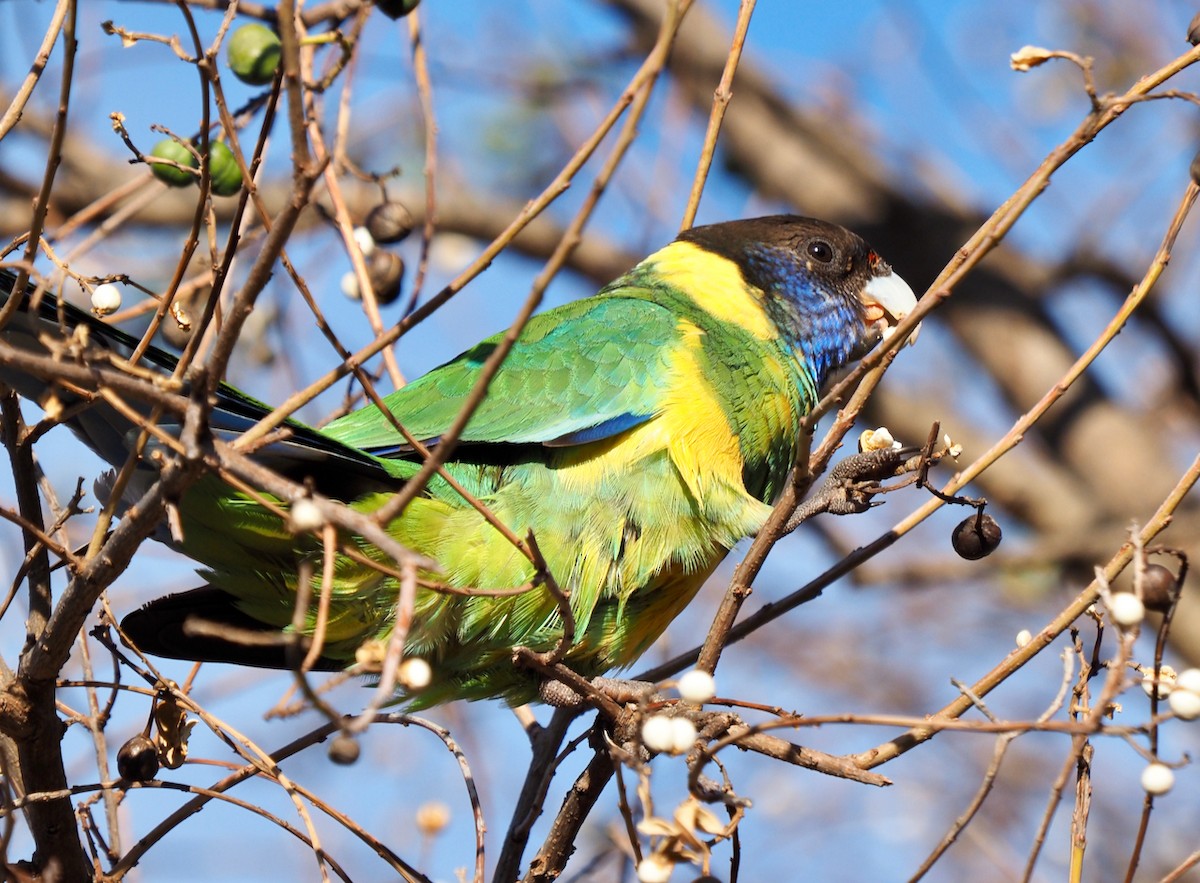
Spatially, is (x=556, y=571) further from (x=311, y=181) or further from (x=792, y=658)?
(x=792, y=658)

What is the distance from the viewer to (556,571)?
2590 mm

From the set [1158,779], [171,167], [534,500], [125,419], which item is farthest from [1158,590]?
[171,167]

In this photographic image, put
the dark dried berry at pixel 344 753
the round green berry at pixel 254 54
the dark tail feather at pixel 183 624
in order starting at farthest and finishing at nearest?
the dark tail feather at pixel 183 624 < the dark dried berry at pixel 344 753 < the round green berry at pixel 254 54

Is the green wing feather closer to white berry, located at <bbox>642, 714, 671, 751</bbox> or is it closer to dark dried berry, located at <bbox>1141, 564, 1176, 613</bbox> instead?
white berry, located at <bbox>642, 714, 671, 751</bbox>

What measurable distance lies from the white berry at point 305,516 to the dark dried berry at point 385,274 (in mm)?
1547

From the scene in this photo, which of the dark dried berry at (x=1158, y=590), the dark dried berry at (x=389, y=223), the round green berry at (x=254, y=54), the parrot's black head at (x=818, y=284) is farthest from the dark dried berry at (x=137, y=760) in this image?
the parrot's black head at (x=818, y=284)

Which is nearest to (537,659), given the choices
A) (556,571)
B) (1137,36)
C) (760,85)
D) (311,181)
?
(556,571)

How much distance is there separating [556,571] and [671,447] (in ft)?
1.17

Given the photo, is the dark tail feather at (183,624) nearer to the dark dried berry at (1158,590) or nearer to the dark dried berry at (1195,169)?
the dark dried berry at (1158,590)

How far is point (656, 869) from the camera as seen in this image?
5.18ft

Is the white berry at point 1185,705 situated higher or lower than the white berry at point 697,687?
higher

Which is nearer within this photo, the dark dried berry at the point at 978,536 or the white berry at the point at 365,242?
the dark dried berry at the point at 978,536

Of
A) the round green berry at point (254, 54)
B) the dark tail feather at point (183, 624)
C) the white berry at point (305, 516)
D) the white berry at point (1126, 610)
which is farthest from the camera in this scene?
the dark tail feather at point (183, 624)

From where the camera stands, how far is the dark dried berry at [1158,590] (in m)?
1.64
